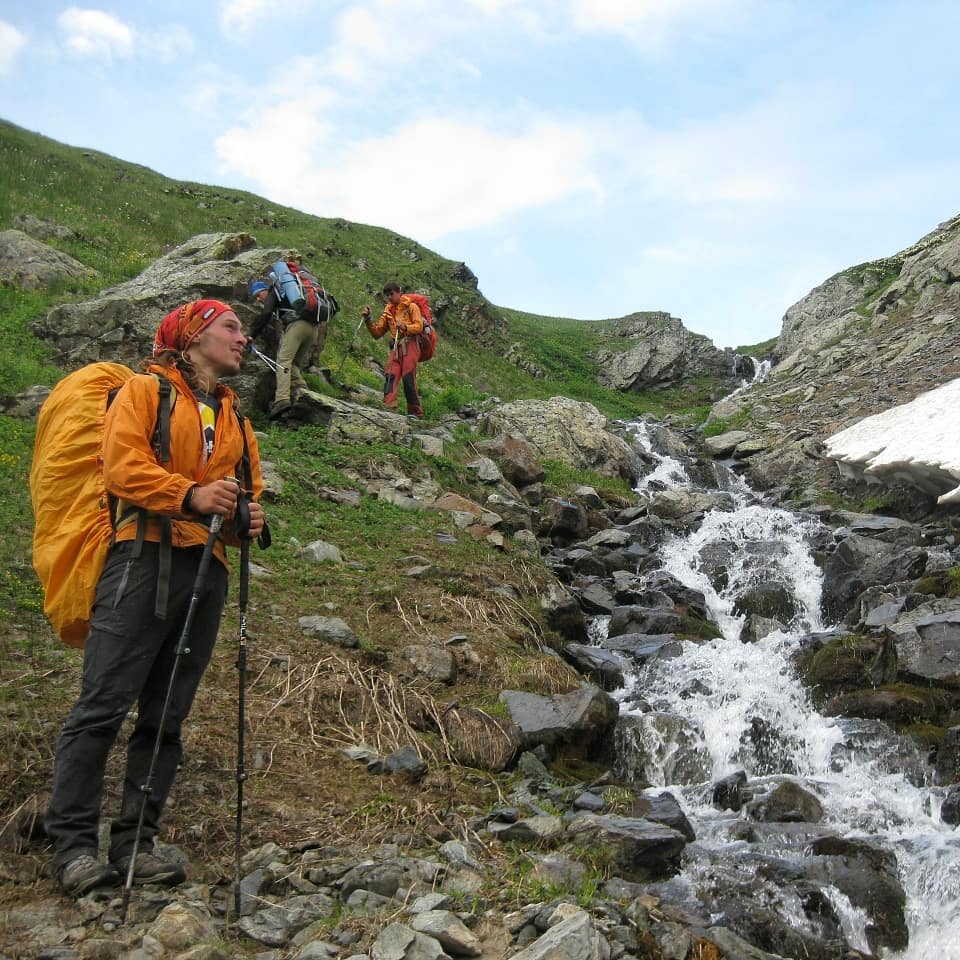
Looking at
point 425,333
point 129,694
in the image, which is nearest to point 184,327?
point 129,694

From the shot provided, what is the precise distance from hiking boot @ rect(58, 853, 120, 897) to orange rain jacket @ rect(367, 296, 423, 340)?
45.4ft

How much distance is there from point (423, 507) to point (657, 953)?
9.46m

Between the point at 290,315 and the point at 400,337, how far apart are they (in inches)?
121

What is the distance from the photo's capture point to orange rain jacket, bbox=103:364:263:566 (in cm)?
440

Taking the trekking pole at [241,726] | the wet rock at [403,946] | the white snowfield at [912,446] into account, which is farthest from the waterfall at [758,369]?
the wet rock at [403,946]

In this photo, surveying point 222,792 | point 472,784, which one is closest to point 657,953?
point 472,784

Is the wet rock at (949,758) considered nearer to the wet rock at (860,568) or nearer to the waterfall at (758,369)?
the wet rock at (860,568)

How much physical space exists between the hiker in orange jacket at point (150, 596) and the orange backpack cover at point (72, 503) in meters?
0.11

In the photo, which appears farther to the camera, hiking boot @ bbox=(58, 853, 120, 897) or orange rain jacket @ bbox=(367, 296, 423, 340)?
orange rain jacket @ bbox=(367, 296, 423, 340)

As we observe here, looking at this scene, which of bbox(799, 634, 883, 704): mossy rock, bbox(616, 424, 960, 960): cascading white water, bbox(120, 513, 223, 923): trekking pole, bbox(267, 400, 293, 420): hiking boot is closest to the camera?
bbox(120, 513, 223, 923): trekking pole

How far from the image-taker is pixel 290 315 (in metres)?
14.9

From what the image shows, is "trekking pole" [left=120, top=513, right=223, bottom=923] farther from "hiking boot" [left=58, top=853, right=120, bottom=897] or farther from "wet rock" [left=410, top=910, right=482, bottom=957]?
"wet rock" [left=410, top=910, right=482, bottom=957]

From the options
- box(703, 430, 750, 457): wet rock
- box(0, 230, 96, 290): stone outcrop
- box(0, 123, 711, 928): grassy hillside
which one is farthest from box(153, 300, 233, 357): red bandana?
box(703, 430, 750, 457): wet rock

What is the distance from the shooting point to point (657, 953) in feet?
14.9
